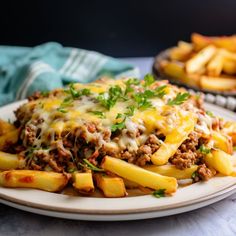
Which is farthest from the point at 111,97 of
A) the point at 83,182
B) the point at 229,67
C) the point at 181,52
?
the point at 181,52

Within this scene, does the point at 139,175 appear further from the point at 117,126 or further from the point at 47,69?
the point at 47,69

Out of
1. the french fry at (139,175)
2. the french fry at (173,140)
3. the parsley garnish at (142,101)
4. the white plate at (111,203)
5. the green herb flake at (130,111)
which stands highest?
the parsley garnish at (142,101)

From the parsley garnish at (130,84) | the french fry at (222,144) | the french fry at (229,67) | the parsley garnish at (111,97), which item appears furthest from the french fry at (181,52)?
the french fry at (222,144)

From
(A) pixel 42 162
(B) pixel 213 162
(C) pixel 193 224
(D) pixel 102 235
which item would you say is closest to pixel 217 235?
(C) pixel 193 224

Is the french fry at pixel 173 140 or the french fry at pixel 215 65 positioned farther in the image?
the french fry at pixel 215 65

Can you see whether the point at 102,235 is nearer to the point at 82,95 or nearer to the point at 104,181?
the point at 104,181

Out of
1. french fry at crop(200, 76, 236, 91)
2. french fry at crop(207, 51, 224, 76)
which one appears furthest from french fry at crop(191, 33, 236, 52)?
french fry at crop(200, 76, 236, 91)

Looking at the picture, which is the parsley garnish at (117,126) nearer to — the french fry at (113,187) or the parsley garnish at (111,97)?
the parsley garnish at (111,97)

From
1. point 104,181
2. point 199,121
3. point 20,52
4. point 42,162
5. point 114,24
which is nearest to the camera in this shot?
point 104,181
